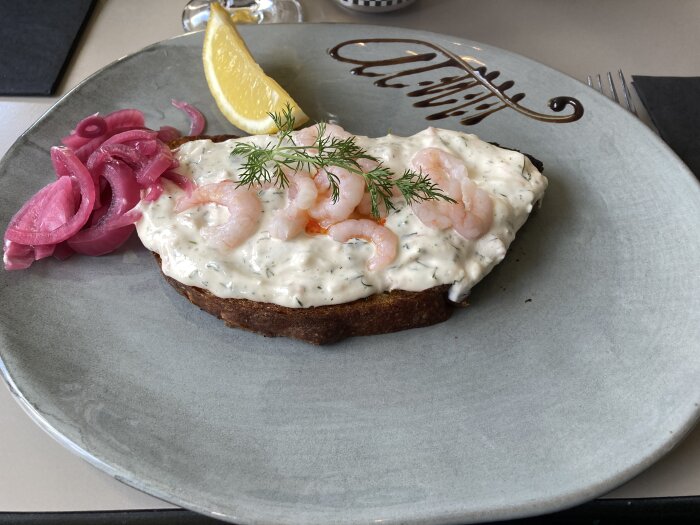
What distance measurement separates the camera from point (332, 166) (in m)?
2.15

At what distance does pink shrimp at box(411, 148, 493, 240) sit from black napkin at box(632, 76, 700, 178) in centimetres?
118

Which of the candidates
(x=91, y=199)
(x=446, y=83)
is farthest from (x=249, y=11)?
(x=91, y=199)

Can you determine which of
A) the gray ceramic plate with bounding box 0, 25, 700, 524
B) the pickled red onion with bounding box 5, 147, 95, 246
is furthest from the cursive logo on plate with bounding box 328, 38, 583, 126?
the pickled red onion with bounding box 5, 147, 95, 246

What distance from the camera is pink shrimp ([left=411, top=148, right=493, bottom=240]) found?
81.5 inches

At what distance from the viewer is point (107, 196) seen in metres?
2.32

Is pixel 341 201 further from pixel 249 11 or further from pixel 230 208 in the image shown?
pixel 249 11

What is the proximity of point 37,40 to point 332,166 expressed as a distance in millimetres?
2112

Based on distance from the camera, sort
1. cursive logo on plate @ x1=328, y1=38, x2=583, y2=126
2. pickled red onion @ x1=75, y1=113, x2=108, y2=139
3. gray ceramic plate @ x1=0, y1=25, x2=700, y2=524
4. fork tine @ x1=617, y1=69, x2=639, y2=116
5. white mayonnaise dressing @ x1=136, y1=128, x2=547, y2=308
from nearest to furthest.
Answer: gray ceramic plate @ x1=0, y1=25, x2=700, y2=524 < white mayonnaise dressing @ x1=136, y1=128, x2=547, y2=308 < pickled red onion @ x1=75, y1=113, x2=108, y2=139 < cursive logo on plate @ x1=328, y1=38, x2=583, y2=126 < fork tine @ x1=617, y1=69, x2=639, y2=116

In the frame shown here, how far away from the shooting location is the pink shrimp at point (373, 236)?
2020 millimetres

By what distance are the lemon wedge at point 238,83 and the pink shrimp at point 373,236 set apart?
711 millimetres

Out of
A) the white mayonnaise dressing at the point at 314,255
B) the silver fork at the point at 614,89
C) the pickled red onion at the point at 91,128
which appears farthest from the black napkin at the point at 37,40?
the silver fork at the point at 614,89

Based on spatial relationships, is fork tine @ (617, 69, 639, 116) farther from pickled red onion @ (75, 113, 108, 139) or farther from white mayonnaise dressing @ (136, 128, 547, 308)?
pickled red onion @ (75, 113, 108, 139)

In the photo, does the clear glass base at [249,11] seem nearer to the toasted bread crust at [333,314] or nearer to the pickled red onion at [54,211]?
the pickled red onion at [54,211]

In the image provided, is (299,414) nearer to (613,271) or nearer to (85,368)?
(85,368)
